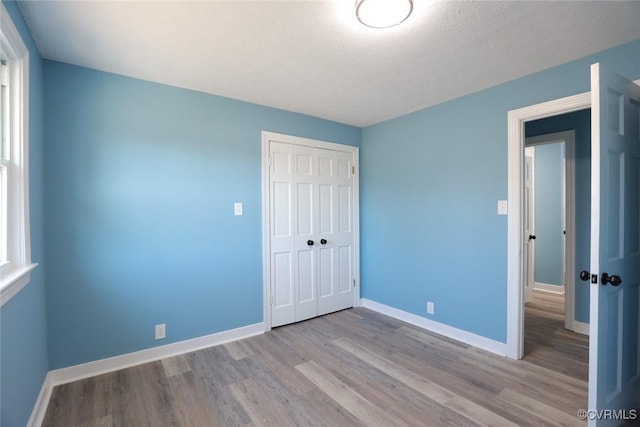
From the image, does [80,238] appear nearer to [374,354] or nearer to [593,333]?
[374,354]

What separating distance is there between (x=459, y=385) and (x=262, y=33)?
2757 mm

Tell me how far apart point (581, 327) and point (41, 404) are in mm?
4600

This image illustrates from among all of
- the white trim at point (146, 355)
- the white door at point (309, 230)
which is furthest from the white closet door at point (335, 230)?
the white trim at point (146, 355)

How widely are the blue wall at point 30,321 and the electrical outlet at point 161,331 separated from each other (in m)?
0.71

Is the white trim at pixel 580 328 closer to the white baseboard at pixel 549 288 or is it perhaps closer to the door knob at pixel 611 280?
the white baseboard at pixel 549 288

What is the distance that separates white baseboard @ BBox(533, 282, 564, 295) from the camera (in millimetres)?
4505

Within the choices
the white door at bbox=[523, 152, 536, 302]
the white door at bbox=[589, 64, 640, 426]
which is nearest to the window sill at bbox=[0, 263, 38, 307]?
the white door at bbox=[589, 64, 640, 426]

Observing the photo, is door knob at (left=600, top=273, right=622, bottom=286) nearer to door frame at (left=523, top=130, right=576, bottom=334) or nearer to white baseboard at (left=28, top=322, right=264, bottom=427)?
door frame at (left=523, top=130, right=576, bottom=334)

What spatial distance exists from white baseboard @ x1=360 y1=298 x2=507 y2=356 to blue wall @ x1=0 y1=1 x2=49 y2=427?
316 cm

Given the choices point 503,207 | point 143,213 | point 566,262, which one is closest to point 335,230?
point 503,207

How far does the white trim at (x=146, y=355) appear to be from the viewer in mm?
2189

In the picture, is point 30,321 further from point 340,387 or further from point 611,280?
point 611,280

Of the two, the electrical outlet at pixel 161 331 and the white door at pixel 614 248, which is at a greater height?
the white door at pixel 614 248

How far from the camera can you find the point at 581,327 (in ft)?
9.89
